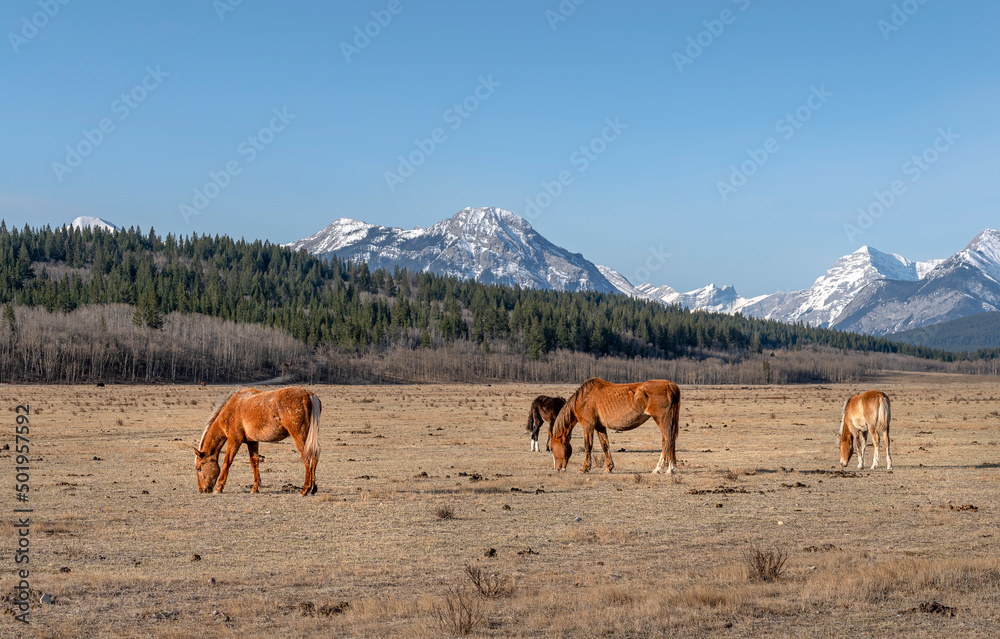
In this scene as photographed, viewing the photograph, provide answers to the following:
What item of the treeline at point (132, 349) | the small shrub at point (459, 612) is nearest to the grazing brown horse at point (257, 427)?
the small shrub at point (459, 612)

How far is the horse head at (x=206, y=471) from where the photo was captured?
18.9 metres

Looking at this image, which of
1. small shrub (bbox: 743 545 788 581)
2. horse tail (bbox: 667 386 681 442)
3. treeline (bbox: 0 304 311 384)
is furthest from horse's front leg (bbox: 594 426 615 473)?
treeline (bbox: 0 304 311 384)

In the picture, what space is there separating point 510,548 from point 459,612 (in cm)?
461

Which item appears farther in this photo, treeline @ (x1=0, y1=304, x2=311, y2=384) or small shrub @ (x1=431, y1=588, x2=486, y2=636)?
treeline @ (x1=0, y1=304, x2=311, y2=384)

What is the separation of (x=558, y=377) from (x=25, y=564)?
179m

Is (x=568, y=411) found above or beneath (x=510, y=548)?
above

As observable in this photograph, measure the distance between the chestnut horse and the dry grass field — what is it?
137cm

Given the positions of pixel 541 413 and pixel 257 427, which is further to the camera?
pixel 541 413

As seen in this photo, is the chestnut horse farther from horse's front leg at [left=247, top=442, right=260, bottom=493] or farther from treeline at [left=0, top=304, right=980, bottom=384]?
treeline at [left=0, top=304, right=980, bottom=384]

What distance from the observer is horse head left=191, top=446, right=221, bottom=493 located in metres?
18.9

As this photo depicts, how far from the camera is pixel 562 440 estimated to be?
78.1 ft

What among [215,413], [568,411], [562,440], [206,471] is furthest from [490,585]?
[568,411]

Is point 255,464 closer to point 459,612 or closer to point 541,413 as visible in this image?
point 459,612

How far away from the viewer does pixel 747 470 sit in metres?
23.5
